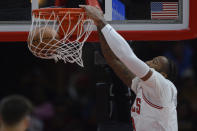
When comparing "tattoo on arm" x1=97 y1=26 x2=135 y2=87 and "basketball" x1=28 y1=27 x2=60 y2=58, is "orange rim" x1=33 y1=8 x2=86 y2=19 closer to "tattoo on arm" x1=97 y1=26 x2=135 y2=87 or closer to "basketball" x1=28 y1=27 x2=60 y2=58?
"basketball" x1=28 y1=27 x2=60 y2=58

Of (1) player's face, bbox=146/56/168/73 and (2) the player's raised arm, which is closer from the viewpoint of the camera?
(2) the player's raised arm

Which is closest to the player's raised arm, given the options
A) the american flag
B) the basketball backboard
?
the basketball backboard

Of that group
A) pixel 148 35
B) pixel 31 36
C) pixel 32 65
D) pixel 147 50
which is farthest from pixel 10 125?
pixel 32 65

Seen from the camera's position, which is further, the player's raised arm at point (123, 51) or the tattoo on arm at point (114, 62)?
the tattoo on arm at point (114, 62)

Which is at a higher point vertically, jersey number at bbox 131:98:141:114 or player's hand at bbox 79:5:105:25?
player's hand at bbox 79:5:105:25

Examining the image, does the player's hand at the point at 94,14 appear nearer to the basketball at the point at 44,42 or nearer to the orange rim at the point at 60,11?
the orange rim at the point at 60,11

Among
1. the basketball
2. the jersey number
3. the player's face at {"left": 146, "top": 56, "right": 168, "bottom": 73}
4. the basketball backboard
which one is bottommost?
the jersey number

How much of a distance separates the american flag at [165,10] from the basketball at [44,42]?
953 mm

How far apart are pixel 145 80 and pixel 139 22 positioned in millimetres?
815

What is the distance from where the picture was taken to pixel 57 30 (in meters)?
3.15

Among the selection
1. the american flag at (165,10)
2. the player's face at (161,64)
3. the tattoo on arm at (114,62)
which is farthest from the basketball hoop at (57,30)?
the american flag at (165,10)

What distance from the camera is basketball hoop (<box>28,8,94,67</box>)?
3.09m

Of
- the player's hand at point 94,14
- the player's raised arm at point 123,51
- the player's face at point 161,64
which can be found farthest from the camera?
the player's face at point 161,64

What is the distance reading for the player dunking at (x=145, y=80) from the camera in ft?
9.26
